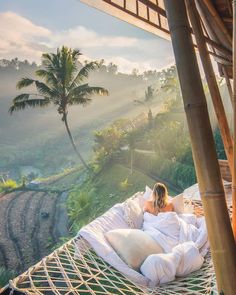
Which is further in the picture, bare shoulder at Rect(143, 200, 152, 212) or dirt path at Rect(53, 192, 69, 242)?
dirt path at Rect(53, 192, 69, 242)

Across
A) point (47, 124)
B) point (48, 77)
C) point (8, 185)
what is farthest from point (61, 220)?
point (48, 77)

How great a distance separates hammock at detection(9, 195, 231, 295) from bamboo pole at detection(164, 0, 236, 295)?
1164mm

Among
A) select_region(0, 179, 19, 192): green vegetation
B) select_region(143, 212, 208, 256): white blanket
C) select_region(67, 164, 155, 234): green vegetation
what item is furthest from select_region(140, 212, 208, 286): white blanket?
select_region(0, 179, 19, 192): green vegetation

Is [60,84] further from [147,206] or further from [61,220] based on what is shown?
[147,206]

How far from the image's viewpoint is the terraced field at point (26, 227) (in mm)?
8133

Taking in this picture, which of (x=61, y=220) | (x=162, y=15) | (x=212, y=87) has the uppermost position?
(x=162, y=15)

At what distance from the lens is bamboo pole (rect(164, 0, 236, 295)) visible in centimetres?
60

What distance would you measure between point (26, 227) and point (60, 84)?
4423mm

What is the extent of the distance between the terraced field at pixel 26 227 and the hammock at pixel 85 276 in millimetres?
6508

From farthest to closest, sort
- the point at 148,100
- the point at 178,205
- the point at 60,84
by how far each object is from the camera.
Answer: the point at 148,100
the point at 60,84
the point at 178,205

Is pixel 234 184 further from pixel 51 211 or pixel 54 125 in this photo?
pixel 54 125

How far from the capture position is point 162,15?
2102mm

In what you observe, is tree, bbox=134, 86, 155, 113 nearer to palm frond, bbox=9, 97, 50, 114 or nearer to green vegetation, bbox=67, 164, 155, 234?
green vegetation, bbox=67, 164, 155, 234

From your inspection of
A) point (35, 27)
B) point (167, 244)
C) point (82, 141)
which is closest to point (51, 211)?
point (82, 141)
